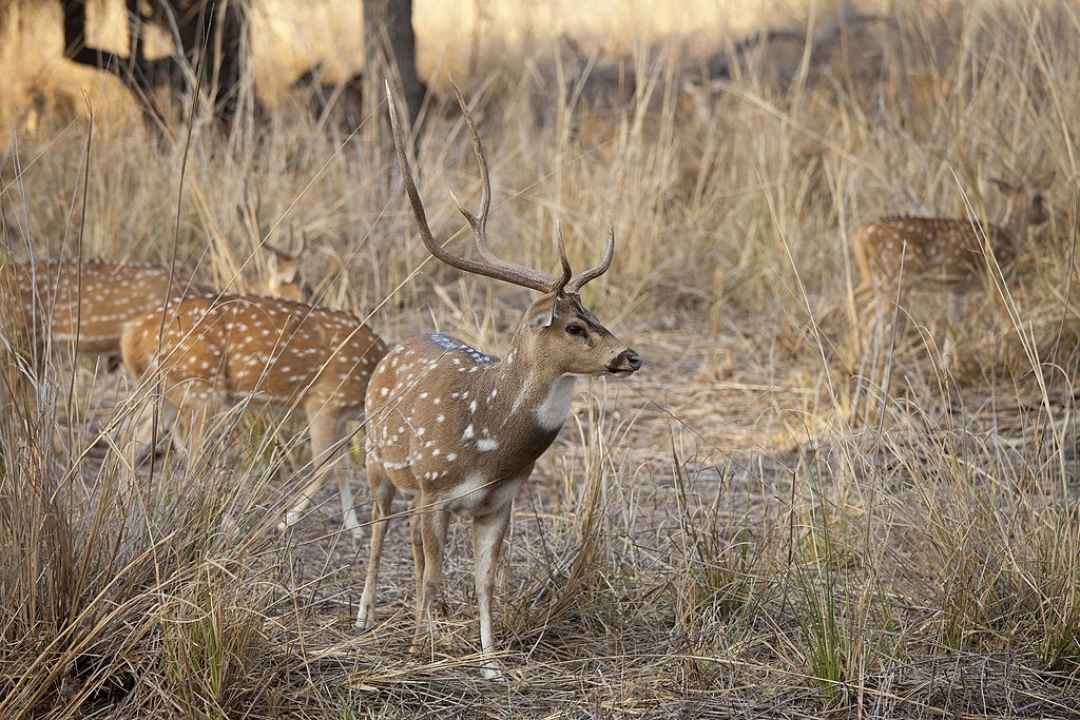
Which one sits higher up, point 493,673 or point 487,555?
point 487,555

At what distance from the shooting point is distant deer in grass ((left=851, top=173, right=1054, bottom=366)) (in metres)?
6.97

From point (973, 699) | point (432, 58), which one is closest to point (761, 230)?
point (973, 699)

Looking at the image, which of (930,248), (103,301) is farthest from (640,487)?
(930,248)

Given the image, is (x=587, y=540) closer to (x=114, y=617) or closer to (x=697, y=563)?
(x=697, y=563)

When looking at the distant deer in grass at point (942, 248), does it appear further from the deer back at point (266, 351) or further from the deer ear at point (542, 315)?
the deer ear at point (542, 315)

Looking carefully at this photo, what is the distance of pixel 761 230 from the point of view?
27.7ft

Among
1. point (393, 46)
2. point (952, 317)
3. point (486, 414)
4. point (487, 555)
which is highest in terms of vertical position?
point (393, 46)

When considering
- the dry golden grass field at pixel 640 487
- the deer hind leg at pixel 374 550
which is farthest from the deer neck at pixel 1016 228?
the deer hind leg at pixel 374 550

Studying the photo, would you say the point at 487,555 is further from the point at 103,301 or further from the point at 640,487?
the point at 103,301

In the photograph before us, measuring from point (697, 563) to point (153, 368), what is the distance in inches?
61.0

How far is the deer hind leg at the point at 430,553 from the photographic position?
3.70 m

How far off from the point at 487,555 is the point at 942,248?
4029 millimetres

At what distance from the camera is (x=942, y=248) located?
700 cm

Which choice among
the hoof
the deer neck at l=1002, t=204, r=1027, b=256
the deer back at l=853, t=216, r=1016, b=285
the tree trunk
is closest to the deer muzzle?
the hoof
